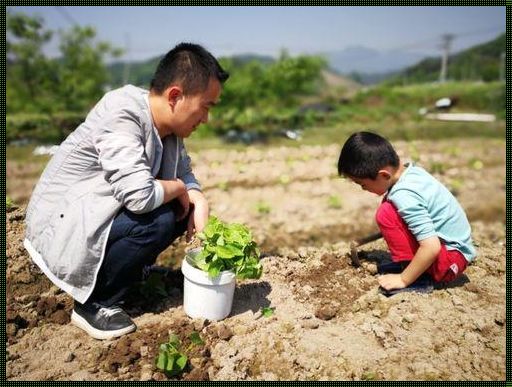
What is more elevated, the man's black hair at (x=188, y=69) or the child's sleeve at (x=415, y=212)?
the man's black hair at (x=188, y=69)

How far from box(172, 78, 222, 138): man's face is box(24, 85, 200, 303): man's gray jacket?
0.17 metres

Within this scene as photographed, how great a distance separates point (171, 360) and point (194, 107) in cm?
143

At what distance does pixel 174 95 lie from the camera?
8.46 feet

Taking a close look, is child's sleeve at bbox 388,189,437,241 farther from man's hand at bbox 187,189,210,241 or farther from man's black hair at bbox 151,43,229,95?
man's black hair at bbox 151,43,229,95

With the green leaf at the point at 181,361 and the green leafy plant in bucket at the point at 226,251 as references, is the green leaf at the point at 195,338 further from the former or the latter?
the green leafy plant in bucket at the point at 226,251

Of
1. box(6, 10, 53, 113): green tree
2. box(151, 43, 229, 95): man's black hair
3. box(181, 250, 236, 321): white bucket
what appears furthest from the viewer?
box(6, 10, 53, 113): green tree

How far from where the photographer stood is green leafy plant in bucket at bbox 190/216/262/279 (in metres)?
2.59

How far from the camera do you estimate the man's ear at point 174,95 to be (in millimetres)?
2557

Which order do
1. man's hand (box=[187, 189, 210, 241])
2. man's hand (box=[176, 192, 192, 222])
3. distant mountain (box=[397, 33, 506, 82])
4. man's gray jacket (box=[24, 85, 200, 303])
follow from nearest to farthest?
1. man's gray jacket (box=[24, 85, 200, 303])
2. man's hand (box=[176, 192, 192, 222])
3. man's hand (box=[187, 189, 210, 241])
4. distant mountain (box=[397, 33, 506, 82])

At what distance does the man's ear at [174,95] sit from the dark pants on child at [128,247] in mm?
640

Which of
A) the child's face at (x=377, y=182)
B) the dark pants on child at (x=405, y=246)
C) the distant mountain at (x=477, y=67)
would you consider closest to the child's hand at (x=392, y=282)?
the dark pants on child at (x=405, y=246)

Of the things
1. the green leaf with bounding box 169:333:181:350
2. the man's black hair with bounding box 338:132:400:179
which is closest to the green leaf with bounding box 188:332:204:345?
the green leaf with bounding box 169:333:181:350

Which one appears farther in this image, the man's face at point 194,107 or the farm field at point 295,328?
the man's face at point 194,107

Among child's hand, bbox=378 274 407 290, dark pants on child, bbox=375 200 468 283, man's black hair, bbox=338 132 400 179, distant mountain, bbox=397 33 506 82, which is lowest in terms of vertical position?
child's hand, bbox=378 274 407 290
